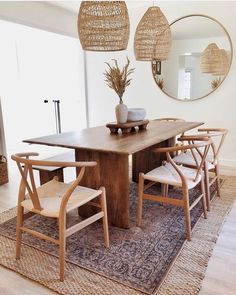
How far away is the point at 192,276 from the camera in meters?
1.62

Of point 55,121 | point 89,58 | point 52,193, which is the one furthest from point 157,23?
point 55,121

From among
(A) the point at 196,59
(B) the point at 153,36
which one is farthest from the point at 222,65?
(B) the point at 153,36

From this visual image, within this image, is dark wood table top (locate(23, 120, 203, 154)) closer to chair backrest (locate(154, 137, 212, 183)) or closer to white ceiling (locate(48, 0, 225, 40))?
chair backrest (locate(154, 137, 212, 183))

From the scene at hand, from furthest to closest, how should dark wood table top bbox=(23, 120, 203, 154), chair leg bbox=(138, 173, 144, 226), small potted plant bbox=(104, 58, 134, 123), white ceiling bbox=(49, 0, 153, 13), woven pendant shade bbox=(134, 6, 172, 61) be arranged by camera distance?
white ceiling bbox=(49, 0, 153, 13) < woven pendant shade bbox=(134, 6, 172, 61) < small potted plant bbox=(104, 58, 134, 123) < chair leg bbox=(138, 173, 144, 226) < dark wood table top bbox=(23, 120, 203, 154)

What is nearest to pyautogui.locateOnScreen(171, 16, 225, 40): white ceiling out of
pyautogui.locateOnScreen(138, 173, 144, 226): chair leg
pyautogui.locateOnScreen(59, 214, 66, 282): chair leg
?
pyautogui.locateOnScreen(138, 173, 144, 226): chair leg

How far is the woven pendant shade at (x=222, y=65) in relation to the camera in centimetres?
371

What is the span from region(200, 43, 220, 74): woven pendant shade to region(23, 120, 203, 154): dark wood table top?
1.61 metres

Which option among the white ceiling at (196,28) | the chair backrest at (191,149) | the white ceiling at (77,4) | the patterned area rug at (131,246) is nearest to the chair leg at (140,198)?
the patterned area rug at (131,246)

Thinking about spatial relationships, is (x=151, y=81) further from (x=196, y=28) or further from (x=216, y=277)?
(x=216, y=277)

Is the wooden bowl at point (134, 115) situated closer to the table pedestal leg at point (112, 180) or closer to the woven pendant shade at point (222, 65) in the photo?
the table pedestal leg at point (112, 180)

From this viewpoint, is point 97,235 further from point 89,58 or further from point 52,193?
point 89,58

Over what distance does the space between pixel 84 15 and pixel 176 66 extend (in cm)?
234

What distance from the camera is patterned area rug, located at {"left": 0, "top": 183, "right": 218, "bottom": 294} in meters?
1.66

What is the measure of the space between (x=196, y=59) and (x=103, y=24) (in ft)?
7.47
